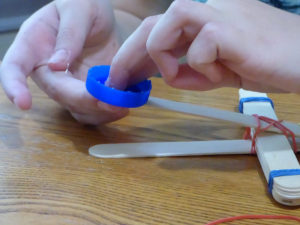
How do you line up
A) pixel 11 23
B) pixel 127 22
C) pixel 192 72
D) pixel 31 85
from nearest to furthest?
pixel 192 72
pixel 31 85
pixel 127 22
pixel 11 23

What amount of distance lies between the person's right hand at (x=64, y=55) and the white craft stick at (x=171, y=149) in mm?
58

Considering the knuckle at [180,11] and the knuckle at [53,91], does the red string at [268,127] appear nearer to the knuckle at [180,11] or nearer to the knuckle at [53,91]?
the knuckle at [180,11]

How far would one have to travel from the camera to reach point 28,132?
0.51m

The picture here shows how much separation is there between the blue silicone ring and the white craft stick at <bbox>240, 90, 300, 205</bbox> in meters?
0.17

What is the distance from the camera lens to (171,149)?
0.47m

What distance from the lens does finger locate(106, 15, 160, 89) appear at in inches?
16.5

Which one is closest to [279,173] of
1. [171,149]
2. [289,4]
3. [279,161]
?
[279,161]

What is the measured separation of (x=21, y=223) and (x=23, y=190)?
55 mm

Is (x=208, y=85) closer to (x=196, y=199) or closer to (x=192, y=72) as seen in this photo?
(x=192, y=72)

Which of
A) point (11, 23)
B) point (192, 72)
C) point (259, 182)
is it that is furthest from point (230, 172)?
point (11, 23)

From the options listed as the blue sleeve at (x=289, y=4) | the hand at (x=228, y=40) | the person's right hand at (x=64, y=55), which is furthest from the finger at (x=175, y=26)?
the blue sleeve at (x=289, y=4)

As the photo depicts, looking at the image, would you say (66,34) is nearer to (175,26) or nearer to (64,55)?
(64,55)

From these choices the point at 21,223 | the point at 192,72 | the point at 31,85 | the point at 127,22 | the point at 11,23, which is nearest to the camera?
the point at 21,223

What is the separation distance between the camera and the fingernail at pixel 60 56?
20.8 inches
